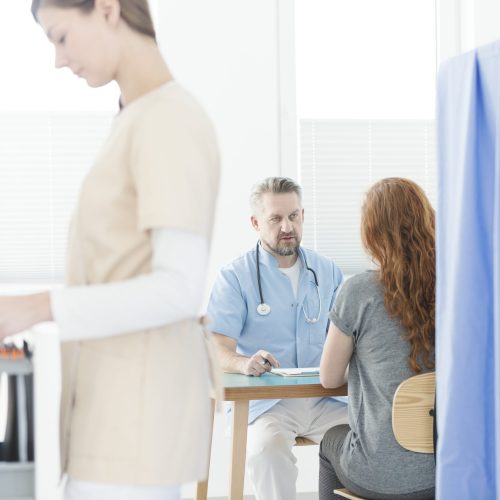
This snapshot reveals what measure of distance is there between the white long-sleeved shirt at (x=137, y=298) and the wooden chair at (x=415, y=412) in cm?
126

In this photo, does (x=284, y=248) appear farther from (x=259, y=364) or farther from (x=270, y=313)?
(x=259, y=364)

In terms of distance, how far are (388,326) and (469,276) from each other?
557 millimetres

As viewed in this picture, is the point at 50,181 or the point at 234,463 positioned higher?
the point at 50,181

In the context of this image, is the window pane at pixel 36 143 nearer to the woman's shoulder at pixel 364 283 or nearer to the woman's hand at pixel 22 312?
the woman's shoulder at pixel 364 283

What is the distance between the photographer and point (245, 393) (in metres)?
2.61

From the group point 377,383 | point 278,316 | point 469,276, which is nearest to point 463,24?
point 278,316

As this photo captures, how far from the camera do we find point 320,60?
4105 millimetres

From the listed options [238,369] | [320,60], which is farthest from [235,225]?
[238,369]

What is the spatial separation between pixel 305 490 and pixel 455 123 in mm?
2589

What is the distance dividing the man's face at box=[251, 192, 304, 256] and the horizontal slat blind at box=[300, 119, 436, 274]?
2.26 ft

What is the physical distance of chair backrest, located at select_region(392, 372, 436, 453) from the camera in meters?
2.29

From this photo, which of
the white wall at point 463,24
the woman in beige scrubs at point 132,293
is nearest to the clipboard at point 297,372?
the woman in beige scrubs at point 132,293

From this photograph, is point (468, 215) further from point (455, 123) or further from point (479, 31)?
Result: point (479, 31)

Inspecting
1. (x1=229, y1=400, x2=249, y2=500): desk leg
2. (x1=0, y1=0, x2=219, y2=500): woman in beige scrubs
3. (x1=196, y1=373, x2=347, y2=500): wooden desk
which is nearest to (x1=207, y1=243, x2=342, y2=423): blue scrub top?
(x1=196, y1=373, x2=347, y2=500): wooden desk
